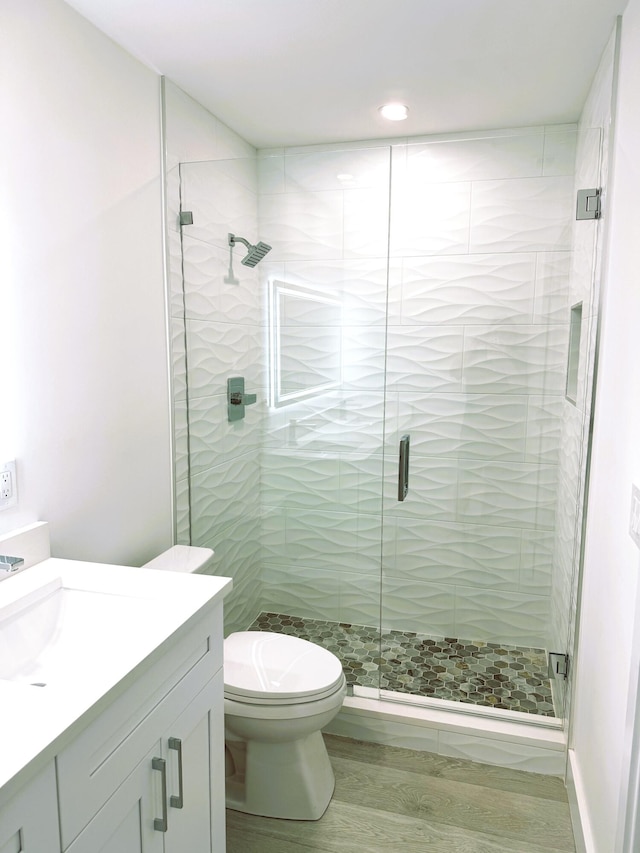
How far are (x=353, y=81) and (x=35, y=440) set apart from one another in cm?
164

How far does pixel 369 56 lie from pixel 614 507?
5.29 ft

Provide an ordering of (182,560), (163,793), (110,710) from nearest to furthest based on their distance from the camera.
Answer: (110,710), (163,793), (182,560)

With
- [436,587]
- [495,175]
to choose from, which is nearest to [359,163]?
[495,175]

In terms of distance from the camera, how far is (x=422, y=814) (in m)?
1.98

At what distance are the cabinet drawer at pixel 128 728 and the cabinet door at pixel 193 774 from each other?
0.05m

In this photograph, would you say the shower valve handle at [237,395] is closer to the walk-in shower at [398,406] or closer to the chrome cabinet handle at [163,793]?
the walk-in shower at [398,406]

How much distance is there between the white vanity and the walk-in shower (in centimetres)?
94

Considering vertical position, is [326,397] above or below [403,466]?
above

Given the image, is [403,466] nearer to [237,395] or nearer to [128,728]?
[237,395]

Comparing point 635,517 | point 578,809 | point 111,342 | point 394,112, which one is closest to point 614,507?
point 635,517

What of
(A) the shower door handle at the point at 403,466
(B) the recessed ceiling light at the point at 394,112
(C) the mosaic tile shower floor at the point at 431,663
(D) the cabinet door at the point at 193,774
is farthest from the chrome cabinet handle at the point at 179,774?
(B) the recessed ceiling light at the point at 394,112

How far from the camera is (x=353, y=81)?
2.17 metres

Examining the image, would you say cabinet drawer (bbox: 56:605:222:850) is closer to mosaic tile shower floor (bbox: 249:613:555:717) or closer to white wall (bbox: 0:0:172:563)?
white wall (bbox: 0:0:172:563)

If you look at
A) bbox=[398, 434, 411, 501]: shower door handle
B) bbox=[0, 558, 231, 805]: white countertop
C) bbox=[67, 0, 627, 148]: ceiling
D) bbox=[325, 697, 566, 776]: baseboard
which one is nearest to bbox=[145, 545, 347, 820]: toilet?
bbox=[325, 697, 566, 776]: baseboard
